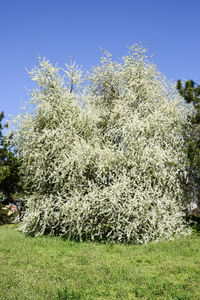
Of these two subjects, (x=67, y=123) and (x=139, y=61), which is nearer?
(x=67, y=123)

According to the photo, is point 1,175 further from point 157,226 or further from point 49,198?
point 157,226

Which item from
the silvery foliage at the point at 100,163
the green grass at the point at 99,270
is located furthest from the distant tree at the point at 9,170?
the green grass at the point at 99,270

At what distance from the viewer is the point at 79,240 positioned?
13.6 meters

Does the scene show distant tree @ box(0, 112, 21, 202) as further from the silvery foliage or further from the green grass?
the green grass

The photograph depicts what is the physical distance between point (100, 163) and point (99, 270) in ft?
20.4

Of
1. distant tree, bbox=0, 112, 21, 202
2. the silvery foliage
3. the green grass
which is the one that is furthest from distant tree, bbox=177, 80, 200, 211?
distant tree, bbox=0, 112, 21, 202

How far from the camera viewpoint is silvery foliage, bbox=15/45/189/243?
13234 mm

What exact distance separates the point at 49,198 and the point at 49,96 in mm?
5203

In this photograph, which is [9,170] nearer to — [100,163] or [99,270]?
[100,163]

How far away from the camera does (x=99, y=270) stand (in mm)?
8367

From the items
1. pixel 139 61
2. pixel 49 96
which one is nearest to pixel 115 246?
pixel 49 96

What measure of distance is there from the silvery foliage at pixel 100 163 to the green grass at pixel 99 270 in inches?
53.1

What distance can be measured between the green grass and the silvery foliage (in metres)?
1.35

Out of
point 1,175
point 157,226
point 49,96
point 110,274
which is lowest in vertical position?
point 110,274
